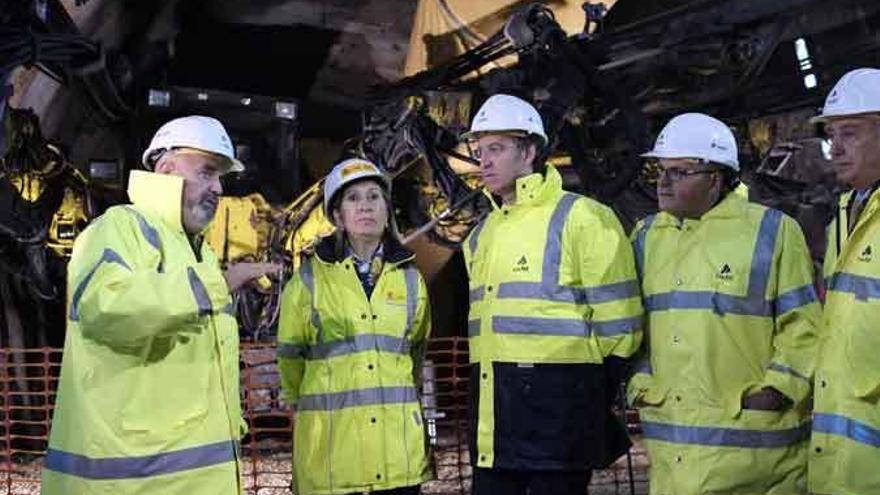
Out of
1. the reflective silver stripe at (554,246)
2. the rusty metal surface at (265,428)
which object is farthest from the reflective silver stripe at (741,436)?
the rusty metal surface at (265,428)

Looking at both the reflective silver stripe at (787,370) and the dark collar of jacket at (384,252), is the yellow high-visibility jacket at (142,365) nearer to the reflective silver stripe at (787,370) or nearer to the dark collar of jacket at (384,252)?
the dark collar of jacket at (384,252)

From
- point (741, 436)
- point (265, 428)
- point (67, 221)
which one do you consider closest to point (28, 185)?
point (67, 221)

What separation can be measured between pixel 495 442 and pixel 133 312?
1.47 meters

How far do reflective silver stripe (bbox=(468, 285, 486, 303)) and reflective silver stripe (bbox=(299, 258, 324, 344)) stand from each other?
574 millimetres

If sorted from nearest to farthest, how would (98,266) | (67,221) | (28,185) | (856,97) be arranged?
(98,266), (856,97), (28,185), (67,221)

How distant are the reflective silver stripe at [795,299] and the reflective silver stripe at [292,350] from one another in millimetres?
1726

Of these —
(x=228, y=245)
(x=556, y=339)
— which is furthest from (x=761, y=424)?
(x=228, y=245)

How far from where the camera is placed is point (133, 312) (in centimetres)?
279

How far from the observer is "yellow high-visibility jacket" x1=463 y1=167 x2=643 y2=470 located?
12.0 ft

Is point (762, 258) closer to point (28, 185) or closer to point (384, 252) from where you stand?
point (384, 252)

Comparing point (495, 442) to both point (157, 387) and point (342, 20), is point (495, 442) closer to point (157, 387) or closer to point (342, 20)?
point (157, 387)

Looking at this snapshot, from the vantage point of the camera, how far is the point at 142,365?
2.92 meters

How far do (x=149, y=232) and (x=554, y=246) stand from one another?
145 centimetres

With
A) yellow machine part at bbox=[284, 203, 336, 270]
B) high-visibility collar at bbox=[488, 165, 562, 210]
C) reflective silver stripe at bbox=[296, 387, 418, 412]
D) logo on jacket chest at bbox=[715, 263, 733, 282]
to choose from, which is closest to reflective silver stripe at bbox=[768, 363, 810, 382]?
logo on jacket chest at bbox=[715, 263, 733, 282]
